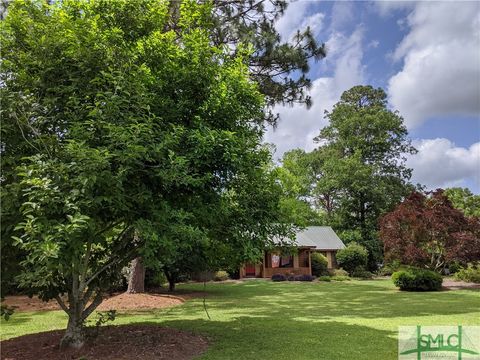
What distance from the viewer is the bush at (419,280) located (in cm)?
1866

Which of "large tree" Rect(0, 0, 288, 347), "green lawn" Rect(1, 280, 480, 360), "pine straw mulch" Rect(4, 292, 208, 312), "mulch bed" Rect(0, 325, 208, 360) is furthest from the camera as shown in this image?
"pine straw mulch" Rect(4, 292, 208, 312)

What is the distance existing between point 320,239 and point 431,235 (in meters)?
17.9

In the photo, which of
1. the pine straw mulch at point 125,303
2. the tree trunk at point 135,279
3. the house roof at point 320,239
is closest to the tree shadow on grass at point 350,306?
the pine straw mulch at point 125,303

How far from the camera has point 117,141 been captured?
5.58 metres

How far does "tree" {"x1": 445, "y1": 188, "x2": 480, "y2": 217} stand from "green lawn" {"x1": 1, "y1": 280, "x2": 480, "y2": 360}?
31162 millimetres

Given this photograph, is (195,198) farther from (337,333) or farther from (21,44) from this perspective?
(337,333)

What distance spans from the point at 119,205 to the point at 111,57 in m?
2.35

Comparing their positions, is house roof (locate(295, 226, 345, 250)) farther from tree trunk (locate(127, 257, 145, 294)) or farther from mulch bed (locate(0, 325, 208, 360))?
mulch bed (locate(0, 325, 208, 360))

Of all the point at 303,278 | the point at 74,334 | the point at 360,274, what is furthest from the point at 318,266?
the point at 74,334

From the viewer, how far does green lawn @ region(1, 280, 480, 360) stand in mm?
7059

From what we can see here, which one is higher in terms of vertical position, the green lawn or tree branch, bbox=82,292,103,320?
tree branch, bbox=82,292,103,320

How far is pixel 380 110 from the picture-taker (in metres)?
46.9

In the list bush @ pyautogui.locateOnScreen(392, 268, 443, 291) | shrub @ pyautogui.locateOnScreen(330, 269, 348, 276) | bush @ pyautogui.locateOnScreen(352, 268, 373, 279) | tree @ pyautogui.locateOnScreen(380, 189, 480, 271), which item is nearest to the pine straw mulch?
bush @ pyautogui.locateOnScreen(392, 268, 443, 291)

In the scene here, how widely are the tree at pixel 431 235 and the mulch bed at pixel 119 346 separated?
1445cm
